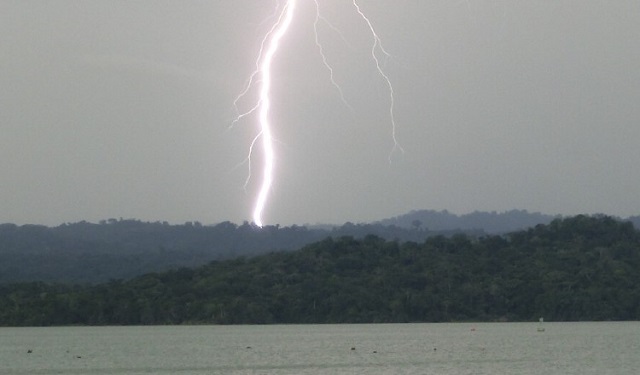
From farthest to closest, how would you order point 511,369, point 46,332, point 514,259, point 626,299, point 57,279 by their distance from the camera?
point 57,279, point 514,259, point 626,299, point 46,332, point 511,369

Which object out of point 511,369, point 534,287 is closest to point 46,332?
point 534,287

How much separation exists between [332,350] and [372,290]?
53.9 metres

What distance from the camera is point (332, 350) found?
89.8 m

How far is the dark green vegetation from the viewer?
138 metres

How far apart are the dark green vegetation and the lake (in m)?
2.84

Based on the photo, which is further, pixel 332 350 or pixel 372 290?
pixel 372 290

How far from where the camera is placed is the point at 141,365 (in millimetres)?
77438

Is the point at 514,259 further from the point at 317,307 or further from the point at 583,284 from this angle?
the point at 317,307

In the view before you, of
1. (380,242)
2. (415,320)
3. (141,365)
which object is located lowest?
(141,365)

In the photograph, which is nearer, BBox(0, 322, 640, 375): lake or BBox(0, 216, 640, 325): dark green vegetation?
BBox(0, 322, 640, 375): lake

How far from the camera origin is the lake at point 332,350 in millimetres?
72250

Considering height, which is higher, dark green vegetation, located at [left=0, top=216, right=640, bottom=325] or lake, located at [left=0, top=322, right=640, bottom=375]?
dark green vegetation, located at [left=0, top=216, right=640, bottom=325]

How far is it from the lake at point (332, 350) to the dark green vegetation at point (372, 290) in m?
2.84

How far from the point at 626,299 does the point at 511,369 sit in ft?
235
